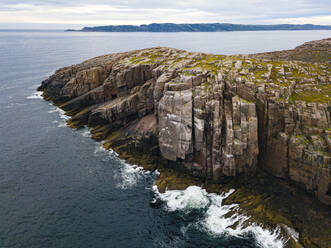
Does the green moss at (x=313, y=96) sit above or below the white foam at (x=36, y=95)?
above

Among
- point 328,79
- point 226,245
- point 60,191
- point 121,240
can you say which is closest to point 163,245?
point 121,240

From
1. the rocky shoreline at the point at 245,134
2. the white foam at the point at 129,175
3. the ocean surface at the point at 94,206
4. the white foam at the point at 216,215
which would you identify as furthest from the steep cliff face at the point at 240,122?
the ocean surface at the point at 94,206

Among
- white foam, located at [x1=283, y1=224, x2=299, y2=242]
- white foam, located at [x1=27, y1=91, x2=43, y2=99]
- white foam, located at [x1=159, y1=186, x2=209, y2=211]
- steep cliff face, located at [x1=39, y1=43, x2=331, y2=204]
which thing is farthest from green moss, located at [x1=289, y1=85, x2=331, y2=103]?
white foam, located at [x1=27, y1=91, x2=43, y2=99]

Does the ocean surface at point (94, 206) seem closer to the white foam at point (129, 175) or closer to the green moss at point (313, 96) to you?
the white foam at point (129, 175)

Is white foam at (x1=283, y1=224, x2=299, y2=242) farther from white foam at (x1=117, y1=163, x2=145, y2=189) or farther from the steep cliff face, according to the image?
white foam at (x1=117, y1=163, x2=145, y2=189)

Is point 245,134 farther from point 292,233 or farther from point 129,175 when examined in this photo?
point 129,175

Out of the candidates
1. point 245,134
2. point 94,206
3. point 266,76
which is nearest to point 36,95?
point 94,206
